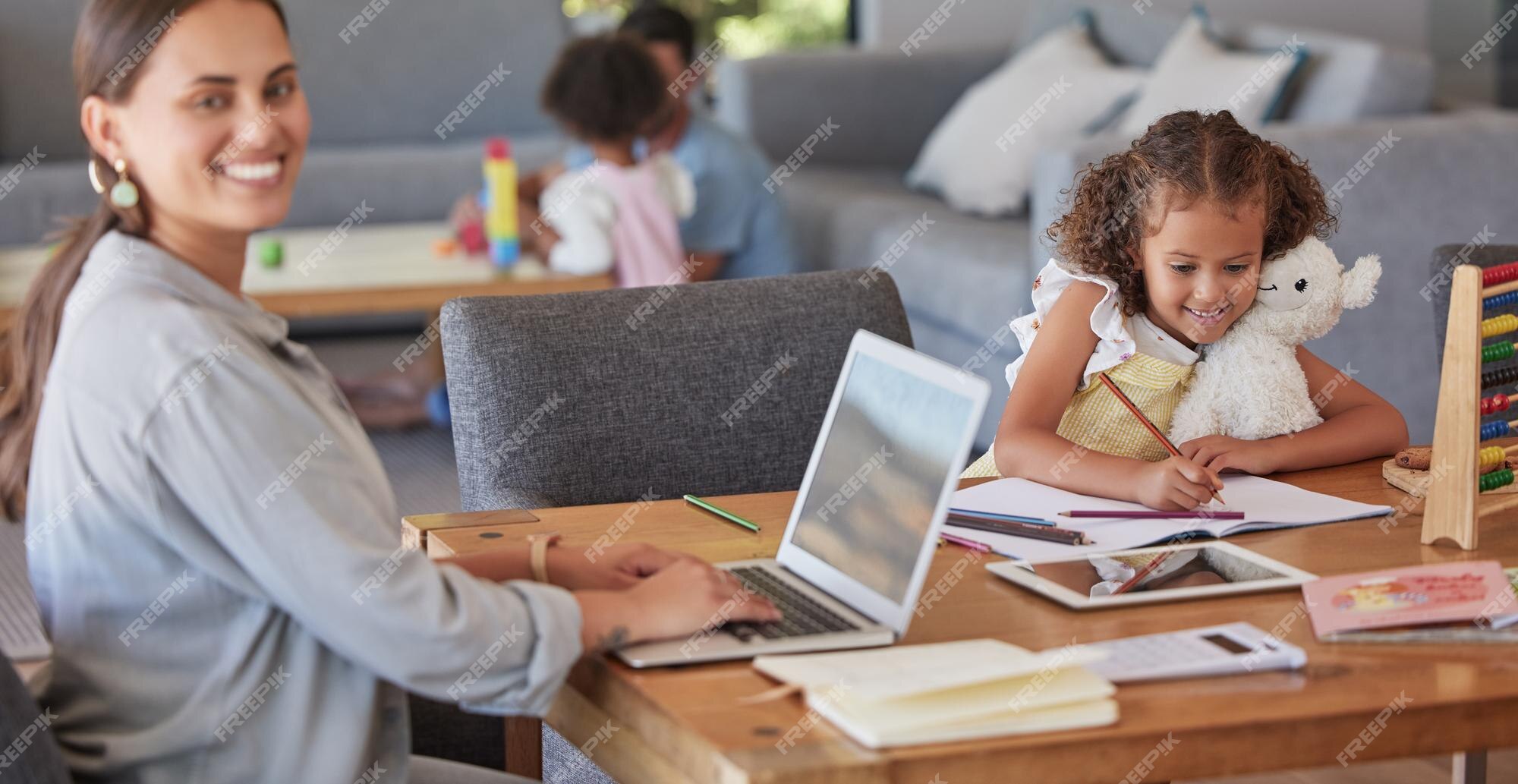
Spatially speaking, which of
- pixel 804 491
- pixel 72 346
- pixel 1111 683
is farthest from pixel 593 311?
pixel 1111 683

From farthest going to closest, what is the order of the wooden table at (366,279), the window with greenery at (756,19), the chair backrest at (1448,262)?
1. the window with greenery at (756,19)
2. the wooden table at (366,279)
3. the chair backrest at (1448,262)

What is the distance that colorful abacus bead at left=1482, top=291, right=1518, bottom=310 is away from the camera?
4.28 feet

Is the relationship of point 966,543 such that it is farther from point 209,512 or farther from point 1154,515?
point 209,512

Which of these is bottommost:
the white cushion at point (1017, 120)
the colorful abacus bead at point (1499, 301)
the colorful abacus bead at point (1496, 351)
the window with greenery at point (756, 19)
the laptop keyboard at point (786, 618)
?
the laptop keyboard at point (786, 618)

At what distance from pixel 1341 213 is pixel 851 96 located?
1.82 metres

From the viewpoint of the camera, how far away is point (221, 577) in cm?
97

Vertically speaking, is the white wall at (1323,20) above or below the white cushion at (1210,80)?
above

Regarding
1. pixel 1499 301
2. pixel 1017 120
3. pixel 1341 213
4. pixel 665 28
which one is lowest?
pixel 1499 301

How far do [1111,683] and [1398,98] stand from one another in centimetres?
257

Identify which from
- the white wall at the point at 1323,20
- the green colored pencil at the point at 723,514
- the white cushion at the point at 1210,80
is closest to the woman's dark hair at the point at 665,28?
the white wall at the point at 1323,20

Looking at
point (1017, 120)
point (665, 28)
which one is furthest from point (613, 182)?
point (1017, 120)

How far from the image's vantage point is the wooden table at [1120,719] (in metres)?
0.89

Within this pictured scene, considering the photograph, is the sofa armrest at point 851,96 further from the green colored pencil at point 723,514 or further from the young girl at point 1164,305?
the green colored pencil at point 723,514

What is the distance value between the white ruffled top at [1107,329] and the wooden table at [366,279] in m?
1.36
